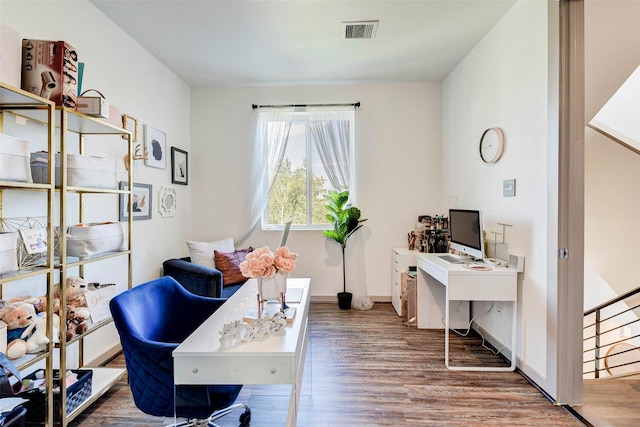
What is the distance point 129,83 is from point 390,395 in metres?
3.40

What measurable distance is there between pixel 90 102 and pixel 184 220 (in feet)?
7.14

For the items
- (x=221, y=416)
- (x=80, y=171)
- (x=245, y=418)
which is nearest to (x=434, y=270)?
Answer: (x=245, y=418)

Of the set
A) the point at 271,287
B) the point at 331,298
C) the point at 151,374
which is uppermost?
the point at 271,287

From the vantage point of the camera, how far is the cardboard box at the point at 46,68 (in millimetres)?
1607

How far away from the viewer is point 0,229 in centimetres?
162

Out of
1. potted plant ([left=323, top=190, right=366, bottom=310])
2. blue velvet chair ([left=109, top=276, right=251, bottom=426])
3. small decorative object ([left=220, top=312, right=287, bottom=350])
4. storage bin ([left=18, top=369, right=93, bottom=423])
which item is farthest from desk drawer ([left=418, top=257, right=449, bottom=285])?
storage bin ([left=18, top=369, right=93, bottom=423])

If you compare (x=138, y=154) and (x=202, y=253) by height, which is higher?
(x=138, y=154)

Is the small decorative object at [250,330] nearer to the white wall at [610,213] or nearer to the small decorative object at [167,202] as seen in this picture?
the small decorative object at [167,202]

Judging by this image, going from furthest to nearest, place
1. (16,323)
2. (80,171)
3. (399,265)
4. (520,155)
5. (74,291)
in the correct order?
(399,265) → (520,155) → (74,291) → (80,171) → (16,323)

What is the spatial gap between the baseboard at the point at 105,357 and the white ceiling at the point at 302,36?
2.79 m

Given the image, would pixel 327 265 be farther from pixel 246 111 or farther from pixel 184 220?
pixel 246 111

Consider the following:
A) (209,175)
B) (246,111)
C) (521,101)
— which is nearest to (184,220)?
(209,175)

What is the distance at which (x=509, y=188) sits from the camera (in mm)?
2426

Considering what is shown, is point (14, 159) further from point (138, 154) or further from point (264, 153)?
point (264, 153)
